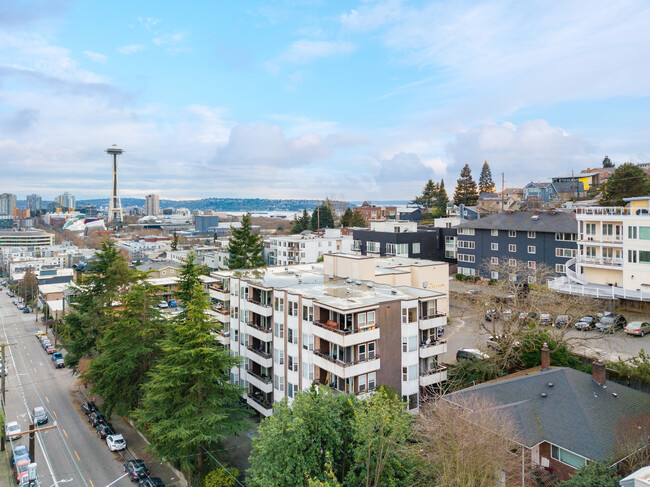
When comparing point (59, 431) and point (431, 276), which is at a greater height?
point (431, 276)

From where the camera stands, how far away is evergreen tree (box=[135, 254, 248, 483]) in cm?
2445

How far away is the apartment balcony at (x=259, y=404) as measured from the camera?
31516 millimetres

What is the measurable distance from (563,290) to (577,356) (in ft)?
52.6

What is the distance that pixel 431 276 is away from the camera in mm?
46906

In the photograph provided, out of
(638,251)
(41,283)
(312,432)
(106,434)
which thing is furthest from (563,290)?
(41,283)

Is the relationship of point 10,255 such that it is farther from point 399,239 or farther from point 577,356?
point 577,356

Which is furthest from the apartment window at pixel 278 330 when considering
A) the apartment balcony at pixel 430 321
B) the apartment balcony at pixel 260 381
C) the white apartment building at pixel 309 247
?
the white apartment building at pixel 309 247

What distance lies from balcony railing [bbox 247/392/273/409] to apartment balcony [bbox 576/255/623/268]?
3921cm

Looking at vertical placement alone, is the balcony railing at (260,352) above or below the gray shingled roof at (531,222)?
below

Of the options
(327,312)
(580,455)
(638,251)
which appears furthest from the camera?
(638,251)

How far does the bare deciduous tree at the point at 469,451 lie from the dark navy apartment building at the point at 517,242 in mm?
33220

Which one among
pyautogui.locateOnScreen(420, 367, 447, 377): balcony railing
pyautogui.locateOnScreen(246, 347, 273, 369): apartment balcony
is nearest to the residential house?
pyautogui.locateOnScreen(420, 367, 447, 377): balcony railing

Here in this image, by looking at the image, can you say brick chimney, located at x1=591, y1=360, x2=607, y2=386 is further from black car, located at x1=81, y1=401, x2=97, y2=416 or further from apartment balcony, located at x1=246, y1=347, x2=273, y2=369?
black car, located at x1=81, y1=401, x2=97, y2=416

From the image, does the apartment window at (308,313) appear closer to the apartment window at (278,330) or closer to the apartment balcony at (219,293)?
the apartment window at (278,330)
